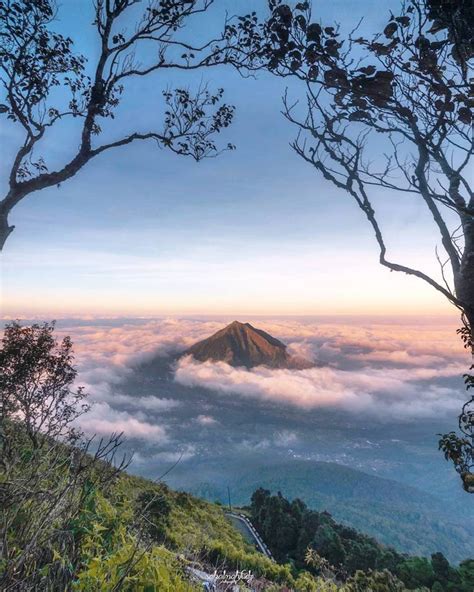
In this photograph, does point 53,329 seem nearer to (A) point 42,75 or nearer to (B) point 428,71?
(A) point 42,75

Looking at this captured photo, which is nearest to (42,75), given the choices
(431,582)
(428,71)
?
(428,71)

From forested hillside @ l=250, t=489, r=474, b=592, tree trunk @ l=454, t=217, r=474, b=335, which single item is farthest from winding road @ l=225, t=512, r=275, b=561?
tree trunk @ l=454, t=217, r=474, b=335

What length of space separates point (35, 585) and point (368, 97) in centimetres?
661

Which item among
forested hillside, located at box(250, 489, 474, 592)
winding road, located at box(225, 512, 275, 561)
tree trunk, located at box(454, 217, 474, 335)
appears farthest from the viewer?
winding road, located at box(225, 512, 275, 561)

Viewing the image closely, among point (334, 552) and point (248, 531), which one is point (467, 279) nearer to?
point (334, 552)

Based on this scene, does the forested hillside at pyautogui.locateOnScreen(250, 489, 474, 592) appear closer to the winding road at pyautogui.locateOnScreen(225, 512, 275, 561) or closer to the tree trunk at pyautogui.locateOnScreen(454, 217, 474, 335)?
the winding road at pyautogui.locateOnScreen(225, 512, 275, 561)

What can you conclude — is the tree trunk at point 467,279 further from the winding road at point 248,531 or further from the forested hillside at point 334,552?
the winding road at point 248,531

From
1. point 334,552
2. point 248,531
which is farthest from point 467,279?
point 248,531

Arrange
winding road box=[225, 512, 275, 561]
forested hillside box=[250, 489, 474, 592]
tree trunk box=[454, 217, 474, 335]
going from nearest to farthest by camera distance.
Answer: tree trunk box=[454, 217, 474, 335], forested hillside box=[250, 489, 474, 592], winding road box=[225, 512, 275, 561]

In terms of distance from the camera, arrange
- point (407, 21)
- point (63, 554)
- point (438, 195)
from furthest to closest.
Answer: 1. point (407, 21)
2. point (438, 195)
3. point (63, 554)

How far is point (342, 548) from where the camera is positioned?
4691cm

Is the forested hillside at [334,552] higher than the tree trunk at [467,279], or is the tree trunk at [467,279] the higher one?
the tree trunk at [467,279]

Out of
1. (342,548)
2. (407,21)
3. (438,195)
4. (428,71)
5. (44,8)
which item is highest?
(44,8)

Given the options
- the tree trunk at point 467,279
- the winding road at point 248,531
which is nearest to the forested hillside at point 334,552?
the winding road at point 248,531
